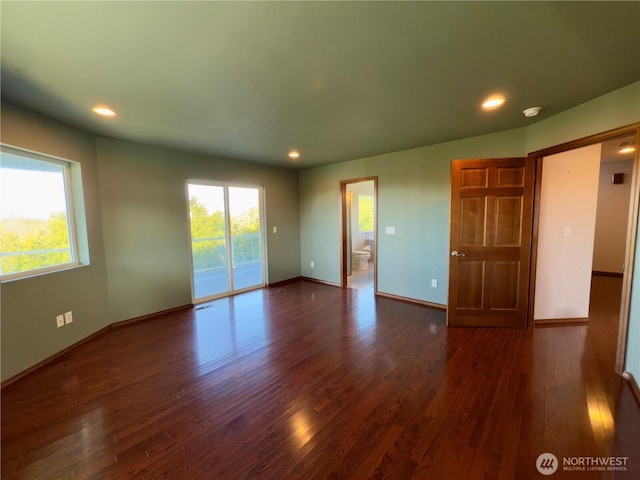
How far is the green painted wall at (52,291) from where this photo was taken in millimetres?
2236

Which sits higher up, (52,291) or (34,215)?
(34,215)

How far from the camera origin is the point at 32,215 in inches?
99.9

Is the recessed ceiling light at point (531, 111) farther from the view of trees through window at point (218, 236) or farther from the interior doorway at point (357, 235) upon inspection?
the view of trees through window at point (218, 236)

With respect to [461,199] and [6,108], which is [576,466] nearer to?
[461,199]

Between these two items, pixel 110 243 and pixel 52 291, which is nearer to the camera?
pixel 52 291

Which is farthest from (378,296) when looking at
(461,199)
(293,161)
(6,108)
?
(6,108)

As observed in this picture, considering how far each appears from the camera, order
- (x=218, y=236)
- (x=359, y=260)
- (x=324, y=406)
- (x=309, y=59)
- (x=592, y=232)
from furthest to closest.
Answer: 1. (x=359, y=260)
2. (x=218, y=236)
3. (x=592, y=232)
4. (x=324, y=406)
5. (x=309, y=59)

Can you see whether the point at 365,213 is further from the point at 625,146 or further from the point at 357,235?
the point at 625,146

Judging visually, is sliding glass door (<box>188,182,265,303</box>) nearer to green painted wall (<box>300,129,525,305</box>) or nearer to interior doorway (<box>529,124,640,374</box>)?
green painted wall (<box>300,129,525,305</box>)

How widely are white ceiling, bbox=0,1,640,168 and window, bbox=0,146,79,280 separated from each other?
564 millimetres

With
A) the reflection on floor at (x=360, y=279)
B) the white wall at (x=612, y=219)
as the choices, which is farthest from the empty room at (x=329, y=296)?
the white wall at (x=612, y=219)

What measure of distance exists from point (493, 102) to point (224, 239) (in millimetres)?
4217

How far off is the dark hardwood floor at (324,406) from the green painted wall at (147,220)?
26.1 inches

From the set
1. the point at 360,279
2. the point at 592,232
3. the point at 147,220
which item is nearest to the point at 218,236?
the point at 147,220
